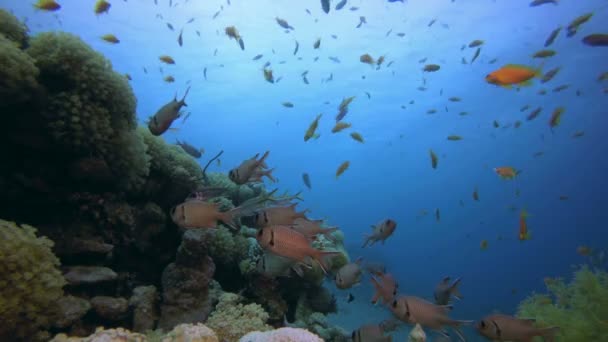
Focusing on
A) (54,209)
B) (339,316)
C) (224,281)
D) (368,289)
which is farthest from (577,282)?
(368,289)

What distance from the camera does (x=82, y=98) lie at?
396cm

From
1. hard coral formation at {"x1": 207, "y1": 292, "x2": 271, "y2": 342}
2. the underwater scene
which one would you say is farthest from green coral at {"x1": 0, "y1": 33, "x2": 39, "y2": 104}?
hard coral formation at {"x1": 207, "y1": 292, "x2": 271, "y2": 342}

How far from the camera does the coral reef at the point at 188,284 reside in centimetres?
420

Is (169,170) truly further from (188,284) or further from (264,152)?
(264,152)

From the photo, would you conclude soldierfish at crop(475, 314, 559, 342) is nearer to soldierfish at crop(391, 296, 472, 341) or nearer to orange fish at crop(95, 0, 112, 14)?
soldierfish at crop(391, 296, 472, 341)

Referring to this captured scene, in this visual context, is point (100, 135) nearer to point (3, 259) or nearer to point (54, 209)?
point (54, 209)

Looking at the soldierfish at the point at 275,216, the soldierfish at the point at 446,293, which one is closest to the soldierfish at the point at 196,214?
the soldierfish at the point at 275,216

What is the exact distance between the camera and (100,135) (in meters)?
4.04

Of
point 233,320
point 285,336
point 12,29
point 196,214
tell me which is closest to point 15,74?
point 12,29

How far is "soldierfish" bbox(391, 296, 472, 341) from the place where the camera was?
333 cm

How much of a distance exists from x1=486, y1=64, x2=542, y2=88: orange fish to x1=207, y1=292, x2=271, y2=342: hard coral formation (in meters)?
5.42

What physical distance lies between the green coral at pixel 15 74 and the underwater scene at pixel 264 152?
0.02m

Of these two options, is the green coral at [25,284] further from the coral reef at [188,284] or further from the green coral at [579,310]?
the green coral at [579,310]

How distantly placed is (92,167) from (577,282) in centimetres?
850
